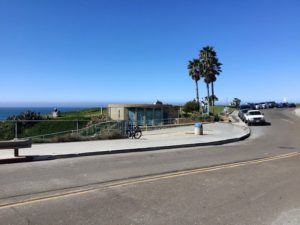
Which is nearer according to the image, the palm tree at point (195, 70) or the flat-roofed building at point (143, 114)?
the flat-roofed building at point (143, 114)

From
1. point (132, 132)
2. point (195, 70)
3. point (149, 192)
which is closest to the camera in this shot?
point (149, 192)

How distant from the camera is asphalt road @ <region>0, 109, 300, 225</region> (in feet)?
21.6

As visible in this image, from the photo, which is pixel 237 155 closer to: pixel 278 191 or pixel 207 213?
pixel 278 191

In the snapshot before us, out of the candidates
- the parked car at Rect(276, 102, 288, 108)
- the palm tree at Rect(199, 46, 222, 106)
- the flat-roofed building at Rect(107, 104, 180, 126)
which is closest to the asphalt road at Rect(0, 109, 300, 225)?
the flat-roofed building at Rect(107, 104, 180, 126)

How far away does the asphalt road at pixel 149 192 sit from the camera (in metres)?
6.58

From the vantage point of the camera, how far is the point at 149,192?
8.34 metres

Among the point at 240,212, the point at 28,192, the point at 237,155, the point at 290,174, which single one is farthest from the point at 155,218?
the point at 237,155

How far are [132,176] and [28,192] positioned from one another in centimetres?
301

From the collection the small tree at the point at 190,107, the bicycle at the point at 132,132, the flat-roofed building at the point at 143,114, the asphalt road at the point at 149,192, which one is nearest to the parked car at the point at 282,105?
the small tree at the point at 190,107

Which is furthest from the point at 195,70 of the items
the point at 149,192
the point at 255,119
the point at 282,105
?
the point at 149,192

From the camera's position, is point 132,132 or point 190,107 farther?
point 190,107

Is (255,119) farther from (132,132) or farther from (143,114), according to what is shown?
(132,132)

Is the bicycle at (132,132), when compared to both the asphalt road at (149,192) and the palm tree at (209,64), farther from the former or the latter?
the palm tree at (209,64)

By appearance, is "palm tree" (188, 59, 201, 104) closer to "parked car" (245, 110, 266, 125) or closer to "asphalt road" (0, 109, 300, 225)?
"parked car" (245, 110, 266, 125)
